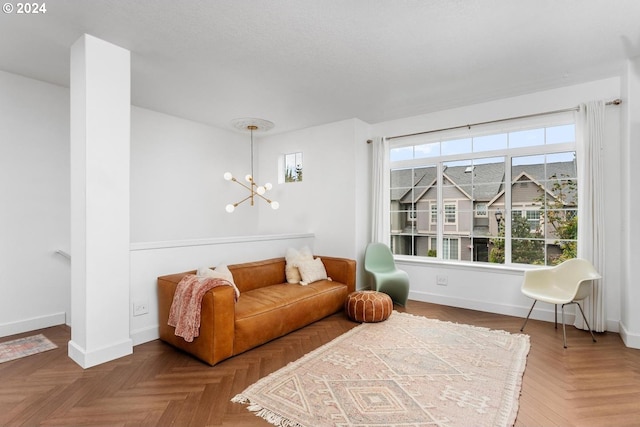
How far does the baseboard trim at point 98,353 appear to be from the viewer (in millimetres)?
2599

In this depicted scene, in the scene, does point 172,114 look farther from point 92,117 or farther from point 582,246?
point 582,246

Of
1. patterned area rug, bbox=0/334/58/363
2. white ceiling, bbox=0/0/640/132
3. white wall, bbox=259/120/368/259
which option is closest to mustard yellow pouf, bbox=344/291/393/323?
white wall, bbox=259/120/368/259

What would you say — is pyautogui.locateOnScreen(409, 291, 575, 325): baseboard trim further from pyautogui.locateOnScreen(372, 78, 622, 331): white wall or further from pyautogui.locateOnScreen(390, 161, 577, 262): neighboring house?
pyautogui.locateOnScreen(390, 161, 577, 262): neighboring house

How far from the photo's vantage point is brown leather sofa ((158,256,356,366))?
265cm

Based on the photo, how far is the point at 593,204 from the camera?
135 inches

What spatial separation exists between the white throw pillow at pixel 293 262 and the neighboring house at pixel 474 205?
1601mm

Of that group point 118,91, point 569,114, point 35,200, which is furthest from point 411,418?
point 35,200

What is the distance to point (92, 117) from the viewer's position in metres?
2.66

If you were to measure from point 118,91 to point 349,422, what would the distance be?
3.23 metres

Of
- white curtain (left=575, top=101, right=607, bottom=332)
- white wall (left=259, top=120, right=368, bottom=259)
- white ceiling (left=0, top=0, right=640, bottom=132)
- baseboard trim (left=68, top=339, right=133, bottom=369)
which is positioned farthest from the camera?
white wall (left=259, top=120, right=368, bottom=259)

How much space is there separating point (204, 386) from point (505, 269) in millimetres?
3694

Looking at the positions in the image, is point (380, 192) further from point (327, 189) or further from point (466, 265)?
point (466, 265)

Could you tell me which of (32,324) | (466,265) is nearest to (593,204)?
(466,265)

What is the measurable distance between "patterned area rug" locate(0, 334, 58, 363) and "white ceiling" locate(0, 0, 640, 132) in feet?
9.05
